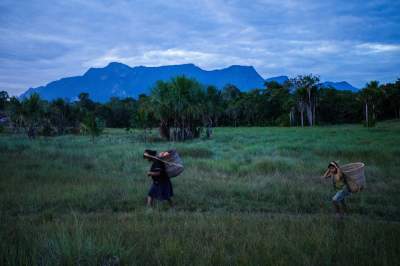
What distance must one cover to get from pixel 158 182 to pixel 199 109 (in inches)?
1180

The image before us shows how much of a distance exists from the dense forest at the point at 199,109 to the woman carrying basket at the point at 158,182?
86.2 ft

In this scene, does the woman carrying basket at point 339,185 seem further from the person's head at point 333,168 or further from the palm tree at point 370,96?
the palm tree at point 370,96

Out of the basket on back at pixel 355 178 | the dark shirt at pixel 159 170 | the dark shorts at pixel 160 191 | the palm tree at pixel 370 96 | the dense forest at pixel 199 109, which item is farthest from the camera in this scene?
the palm tree at pixel 370 96

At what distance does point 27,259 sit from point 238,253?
9.53 feet

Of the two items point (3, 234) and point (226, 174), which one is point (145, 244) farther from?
point (226, 174)

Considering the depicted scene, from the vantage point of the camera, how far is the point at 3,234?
524cm

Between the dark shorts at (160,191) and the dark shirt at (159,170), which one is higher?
the dark shirt at (159,170)

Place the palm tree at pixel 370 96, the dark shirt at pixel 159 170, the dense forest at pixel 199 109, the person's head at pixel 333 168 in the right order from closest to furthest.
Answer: the person's head at pixel 333 168 < the dark shirt at pixel 159 170 < the dense forest at pixel 199 109 < the palm tree at pixel 370 96

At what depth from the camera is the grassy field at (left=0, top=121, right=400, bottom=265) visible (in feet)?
14.4

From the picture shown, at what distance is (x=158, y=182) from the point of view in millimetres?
8375

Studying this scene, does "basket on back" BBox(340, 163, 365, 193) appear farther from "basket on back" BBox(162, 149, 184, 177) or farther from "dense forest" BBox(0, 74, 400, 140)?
"dense forest" BBox(0, 74, 400, 140)

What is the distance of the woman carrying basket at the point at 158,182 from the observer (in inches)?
327

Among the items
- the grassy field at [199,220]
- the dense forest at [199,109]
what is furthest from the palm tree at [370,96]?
the grassy field at [199,220]

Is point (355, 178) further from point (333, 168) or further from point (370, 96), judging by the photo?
point (370, 96)
